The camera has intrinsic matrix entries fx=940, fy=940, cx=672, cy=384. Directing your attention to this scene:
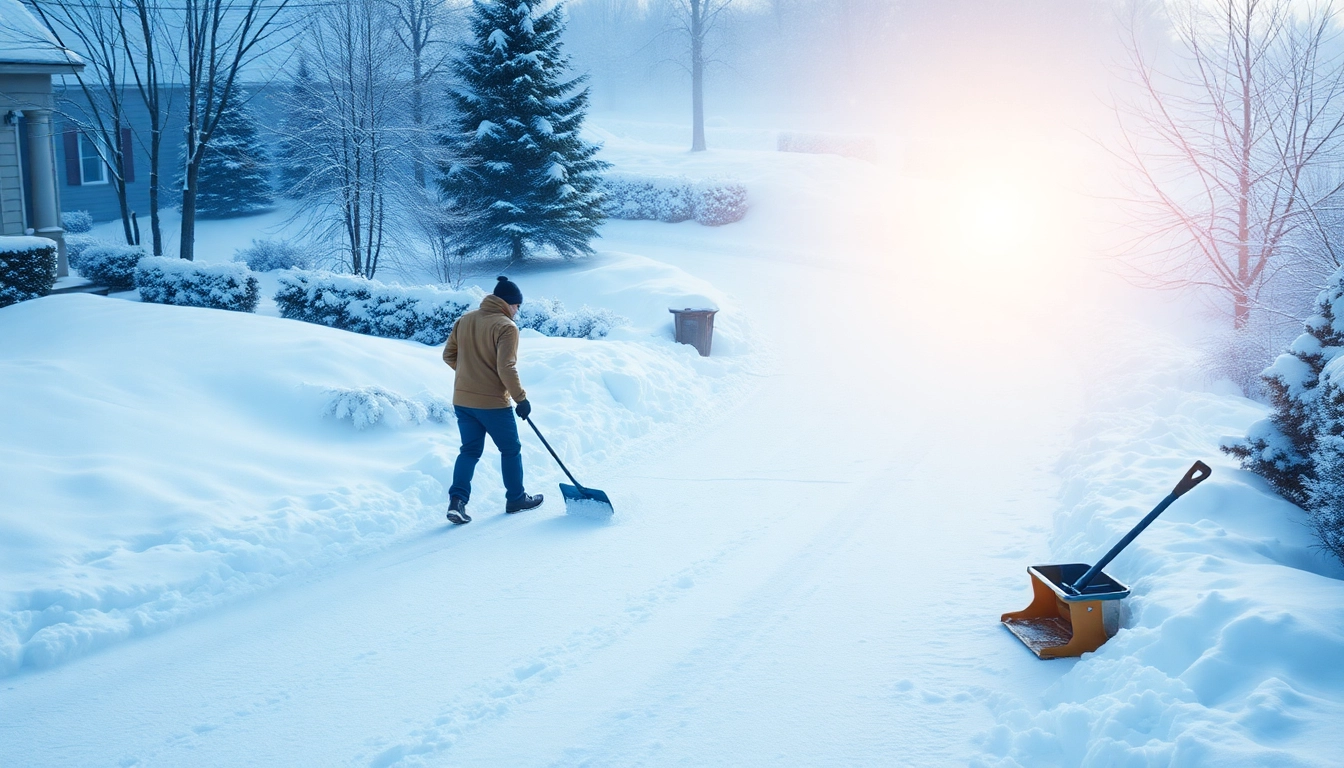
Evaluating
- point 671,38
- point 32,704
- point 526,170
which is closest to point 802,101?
point 671,38

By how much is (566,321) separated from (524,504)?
21.5 feet

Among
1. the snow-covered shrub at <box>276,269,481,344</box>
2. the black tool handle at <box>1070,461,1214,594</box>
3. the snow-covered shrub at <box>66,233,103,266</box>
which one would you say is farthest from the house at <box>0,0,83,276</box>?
the black tool handle at <box>1070,461,1214,594</box>

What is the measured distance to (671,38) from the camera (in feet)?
256

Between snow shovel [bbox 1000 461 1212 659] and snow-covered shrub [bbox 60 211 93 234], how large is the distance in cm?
2778

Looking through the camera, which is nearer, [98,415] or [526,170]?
[98,415]

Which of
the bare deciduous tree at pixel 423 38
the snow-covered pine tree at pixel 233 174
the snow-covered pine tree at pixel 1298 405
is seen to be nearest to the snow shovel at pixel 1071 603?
the snow-covered pine tree at pixel 1298 405

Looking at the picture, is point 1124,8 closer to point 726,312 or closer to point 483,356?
point 726,312

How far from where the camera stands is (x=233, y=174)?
29.0 metres

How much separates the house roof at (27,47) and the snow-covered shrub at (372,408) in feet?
36.9

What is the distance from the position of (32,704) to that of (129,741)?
687 millimetres

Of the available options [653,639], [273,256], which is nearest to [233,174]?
[273,256]

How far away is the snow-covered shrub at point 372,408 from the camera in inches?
325

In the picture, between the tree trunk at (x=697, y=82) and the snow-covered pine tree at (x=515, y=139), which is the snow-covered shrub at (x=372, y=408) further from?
the tree trunk at (x=697, y=82)

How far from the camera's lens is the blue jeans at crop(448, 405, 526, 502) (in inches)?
272
